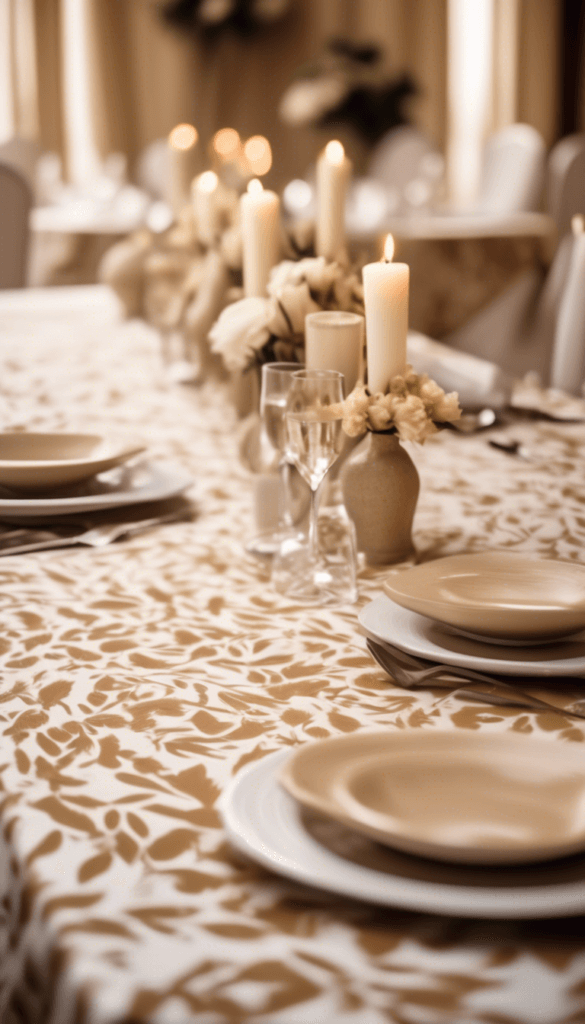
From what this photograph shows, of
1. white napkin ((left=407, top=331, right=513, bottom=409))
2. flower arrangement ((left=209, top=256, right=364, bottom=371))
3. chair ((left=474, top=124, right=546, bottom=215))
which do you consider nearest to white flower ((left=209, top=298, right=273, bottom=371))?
flower arrangement ((left=209, top=256, right=364, bottom=371))

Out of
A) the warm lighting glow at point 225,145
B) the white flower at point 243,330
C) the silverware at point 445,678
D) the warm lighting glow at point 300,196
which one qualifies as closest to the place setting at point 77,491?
the white flower at point 243,330

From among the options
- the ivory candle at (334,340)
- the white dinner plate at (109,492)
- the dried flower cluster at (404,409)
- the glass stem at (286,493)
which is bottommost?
the white dinner plate at (109,492)

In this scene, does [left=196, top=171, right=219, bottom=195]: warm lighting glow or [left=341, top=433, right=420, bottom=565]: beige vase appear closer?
[left=341, top=433, right=420, bottom=565]: beige vase

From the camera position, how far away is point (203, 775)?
65 cm

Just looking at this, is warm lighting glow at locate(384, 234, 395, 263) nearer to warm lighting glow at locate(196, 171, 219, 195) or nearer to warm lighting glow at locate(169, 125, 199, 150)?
warm lighting glow at locate(196, 171, 219, 195)

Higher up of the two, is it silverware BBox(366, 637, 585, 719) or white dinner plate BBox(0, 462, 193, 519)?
white dinner plate BBox(0, 462, 193, 519)

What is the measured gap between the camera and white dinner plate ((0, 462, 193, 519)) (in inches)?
44.9

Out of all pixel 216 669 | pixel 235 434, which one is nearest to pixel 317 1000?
pixel 216 669

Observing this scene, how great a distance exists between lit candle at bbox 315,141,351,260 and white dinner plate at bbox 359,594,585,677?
65 centimetres

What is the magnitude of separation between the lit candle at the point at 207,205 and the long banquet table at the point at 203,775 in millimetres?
627

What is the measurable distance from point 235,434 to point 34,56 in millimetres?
6572

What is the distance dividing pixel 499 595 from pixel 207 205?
45.3 inches

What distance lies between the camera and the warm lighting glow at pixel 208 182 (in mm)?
1783

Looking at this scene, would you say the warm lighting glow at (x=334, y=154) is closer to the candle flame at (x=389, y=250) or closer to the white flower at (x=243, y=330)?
the white flower at (x=243, y=330)
